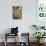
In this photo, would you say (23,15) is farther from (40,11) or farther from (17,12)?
(40,11)

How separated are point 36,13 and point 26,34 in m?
1.03

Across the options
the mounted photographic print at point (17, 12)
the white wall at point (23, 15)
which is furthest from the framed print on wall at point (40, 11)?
the mounted photographic print at point (17, 12)

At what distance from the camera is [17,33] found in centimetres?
715

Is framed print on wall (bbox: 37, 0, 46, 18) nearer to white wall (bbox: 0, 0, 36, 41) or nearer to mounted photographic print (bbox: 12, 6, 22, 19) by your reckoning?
white wall (bbox: 0, 0, 36, 41)

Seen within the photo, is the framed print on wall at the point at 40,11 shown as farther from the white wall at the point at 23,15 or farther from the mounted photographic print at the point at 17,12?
the mounted photographic print at the point at 17,12

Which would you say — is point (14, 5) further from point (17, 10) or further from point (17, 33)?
Answer: point (17, 33)

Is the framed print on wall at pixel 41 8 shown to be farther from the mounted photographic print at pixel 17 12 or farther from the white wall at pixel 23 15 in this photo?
the mounted photographic print at pixel 17 12

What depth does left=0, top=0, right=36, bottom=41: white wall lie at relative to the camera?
744 centimetres

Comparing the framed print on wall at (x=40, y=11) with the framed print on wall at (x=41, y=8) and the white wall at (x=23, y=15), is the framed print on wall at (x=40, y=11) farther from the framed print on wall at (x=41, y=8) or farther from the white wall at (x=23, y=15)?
the white wall at (x=23, y=15)

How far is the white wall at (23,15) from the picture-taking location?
7.44m

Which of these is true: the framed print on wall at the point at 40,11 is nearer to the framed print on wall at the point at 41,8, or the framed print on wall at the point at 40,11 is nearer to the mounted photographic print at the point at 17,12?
the framed print on wall at the point at 41,8

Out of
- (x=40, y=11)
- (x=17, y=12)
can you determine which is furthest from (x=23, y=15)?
(x=40, y=11)

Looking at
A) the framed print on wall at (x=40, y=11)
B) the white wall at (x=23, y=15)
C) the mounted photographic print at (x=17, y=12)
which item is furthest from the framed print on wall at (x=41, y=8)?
the mounted photographic print at (x=17, y=12)

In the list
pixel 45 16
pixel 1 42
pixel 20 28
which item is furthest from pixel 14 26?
pixel 45 16
